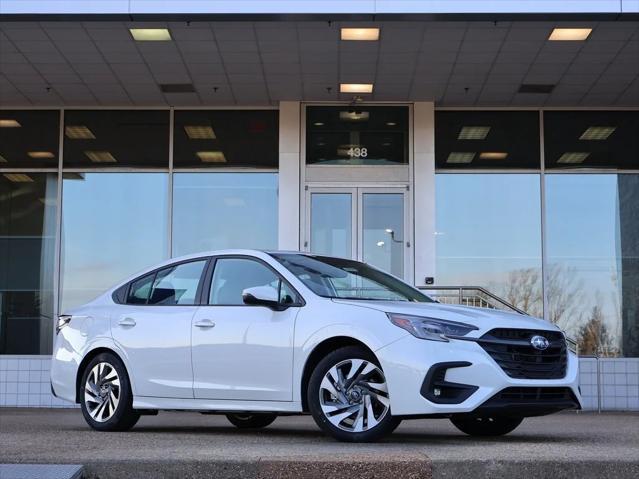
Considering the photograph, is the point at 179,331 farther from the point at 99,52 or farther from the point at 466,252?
Result: the point at 466,252

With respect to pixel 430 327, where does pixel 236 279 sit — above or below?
above

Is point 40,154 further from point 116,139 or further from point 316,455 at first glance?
point 316,455

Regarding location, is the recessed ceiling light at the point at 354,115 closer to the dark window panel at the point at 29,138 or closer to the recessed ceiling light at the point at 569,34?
the recessed ceiling light at the point at 569,34

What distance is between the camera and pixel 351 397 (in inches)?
262

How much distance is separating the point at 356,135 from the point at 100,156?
170 inches

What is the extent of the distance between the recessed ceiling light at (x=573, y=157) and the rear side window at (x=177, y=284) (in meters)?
9.87

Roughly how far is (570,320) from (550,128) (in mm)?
3255

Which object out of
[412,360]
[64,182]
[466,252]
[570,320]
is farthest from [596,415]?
[64,182]

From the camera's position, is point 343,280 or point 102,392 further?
point 102,392

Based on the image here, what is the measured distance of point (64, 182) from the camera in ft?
54.3

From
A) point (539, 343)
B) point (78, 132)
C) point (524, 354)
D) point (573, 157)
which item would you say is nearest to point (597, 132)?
point (573, 157)

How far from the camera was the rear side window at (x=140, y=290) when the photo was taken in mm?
8359

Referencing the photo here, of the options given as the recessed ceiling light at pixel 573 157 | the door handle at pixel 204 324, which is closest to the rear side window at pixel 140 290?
the door handle at pixel 204 324

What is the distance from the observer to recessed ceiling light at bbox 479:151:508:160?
54.3ft
